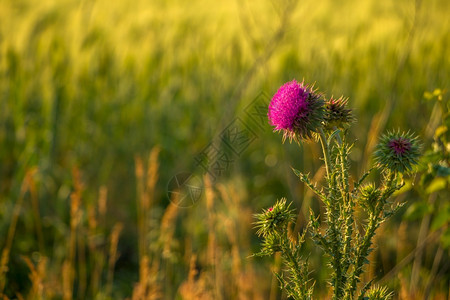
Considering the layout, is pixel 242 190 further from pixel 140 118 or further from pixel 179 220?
pixel 140 118

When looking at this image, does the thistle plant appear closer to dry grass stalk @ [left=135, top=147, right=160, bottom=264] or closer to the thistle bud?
the thistle bud

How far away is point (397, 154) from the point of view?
0.89m

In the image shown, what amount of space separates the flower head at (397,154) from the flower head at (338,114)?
2.6 inches

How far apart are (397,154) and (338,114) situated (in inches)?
4.3

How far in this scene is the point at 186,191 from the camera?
2.88 m

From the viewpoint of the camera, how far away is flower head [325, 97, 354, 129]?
2.99 feet

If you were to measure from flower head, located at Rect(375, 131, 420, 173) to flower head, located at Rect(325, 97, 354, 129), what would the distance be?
0.21 feet

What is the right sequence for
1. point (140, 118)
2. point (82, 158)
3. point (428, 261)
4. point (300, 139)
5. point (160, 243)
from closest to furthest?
1. point (300, 139)
2. point (160, 243)
3. point (428, 261)
4. point (82, 158)
5. point (140, 118)

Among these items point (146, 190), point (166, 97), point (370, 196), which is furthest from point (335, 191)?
point (166, 97)

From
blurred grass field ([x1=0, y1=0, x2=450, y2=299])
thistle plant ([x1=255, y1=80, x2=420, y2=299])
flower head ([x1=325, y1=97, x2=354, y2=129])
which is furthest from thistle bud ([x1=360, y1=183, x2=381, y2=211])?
blurred grass field ([x1=0, y1=0, x2=450, y2=299])

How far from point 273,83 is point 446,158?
1960 mm

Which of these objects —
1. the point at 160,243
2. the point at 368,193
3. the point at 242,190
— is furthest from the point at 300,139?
the point at 242,190

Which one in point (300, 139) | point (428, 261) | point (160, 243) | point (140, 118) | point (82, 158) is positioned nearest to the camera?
point (300, 139)

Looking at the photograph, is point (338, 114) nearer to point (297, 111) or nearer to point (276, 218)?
point (297, 111)
